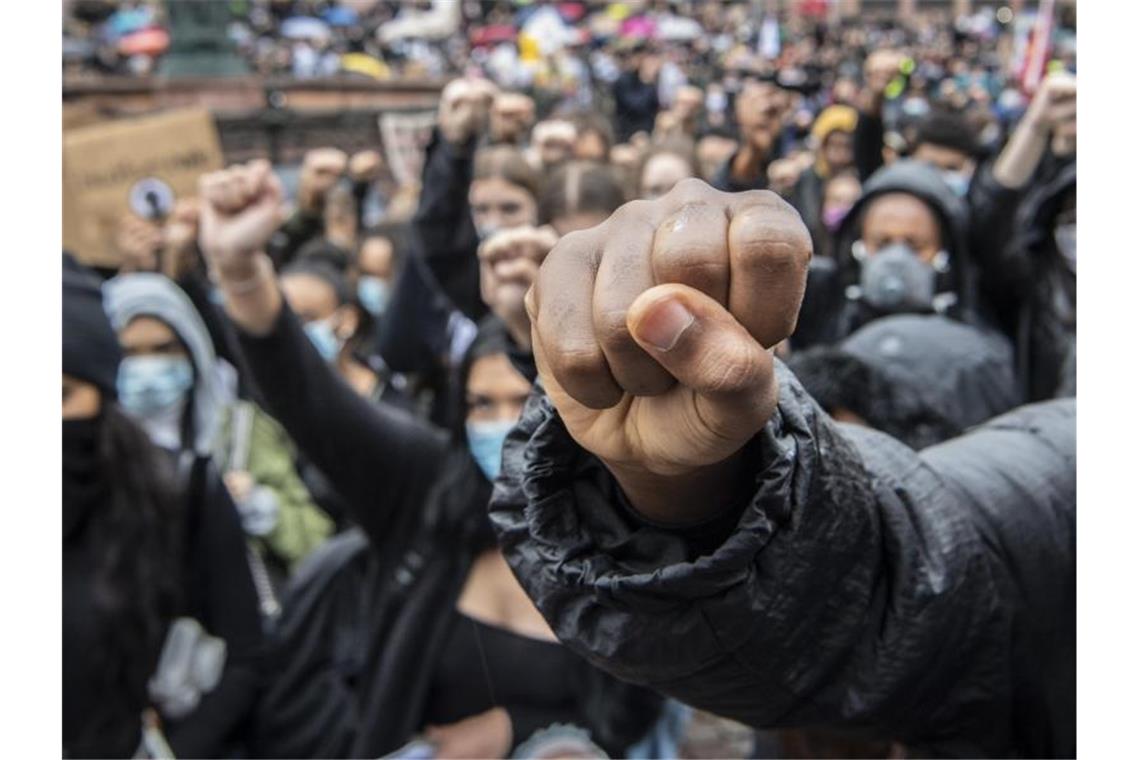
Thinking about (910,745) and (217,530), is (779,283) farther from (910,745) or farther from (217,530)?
(217,530)

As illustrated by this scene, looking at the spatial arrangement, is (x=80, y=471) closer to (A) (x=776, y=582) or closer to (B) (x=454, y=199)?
(B) (x=454, y=199)

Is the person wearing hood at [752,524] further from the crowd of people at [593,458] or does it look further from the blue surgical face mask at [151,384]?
the blue surgical face mask at [151,384]

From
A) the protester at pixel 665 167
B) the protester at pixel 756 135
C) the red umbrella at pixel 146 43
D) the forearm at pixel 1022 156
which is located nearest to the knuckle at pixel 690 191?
the forearm at pixel 1022 156

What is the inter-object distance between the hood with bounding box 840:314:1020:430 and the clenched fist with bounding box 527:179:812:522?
1.38m

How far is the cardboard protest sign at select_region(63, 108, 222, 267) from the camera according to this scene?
14.3ft

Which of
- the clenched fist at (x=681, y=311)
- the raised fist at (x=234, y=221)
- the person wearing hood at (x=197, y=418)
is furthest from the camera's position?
the person wearing hood at (x=197, y=418)

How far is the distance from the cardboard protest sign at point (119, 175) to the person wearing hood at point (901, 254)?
2389 mm

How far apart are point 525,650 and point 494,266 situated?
703 mm

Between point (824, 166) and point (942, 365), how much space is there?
383cm

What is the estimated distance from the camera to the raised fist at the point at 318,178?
5.20 meters

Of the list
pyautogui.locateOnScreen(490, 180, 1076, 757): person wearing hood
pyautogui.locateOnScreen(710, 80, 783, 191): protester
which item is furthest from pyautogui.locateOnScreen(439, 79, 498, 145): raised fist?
pyautogui.locateOnScreen(490, 180, 1076, 757): person wearing hood

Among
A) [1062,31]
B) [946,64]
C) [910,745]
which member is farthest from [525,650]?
[946,64]

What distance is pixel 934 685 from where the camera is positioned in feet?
3.82

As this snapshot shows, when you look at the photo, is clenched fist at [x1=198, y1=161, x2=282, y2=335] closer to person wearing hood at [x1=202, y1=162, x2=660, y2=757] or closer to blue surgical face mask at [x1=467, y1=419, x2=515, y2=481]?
person wearing hood at [x1=202, y1=162, x2=660, y2=757]
